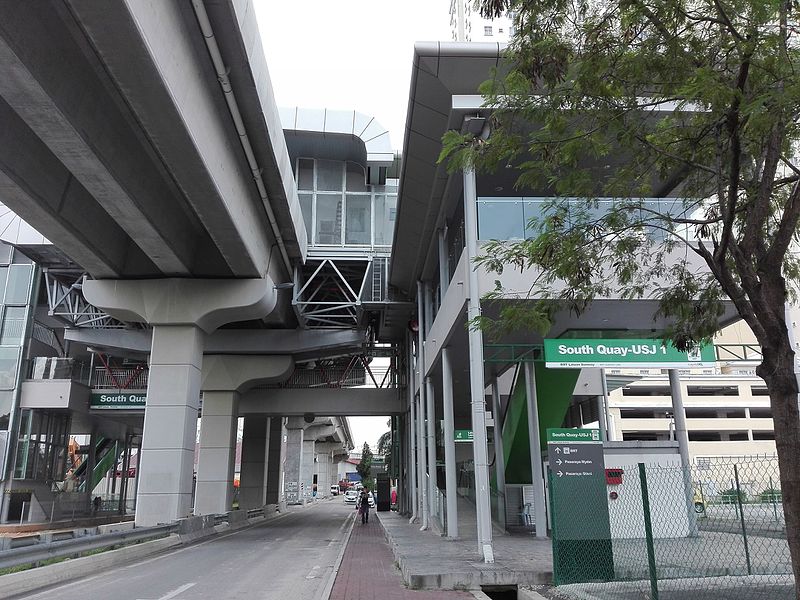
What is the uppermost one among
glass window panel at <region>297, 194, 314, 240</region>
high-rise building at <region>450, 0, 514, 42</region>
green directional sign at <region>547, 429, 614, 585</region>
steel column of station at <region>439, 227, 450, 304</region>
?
high-rise building at <region>450, 0, 514, 42</region>

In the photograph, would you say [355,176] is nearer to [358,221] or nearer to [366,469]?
[358,221]

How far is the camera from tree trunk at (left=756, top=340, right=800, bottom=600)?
16.2 ft

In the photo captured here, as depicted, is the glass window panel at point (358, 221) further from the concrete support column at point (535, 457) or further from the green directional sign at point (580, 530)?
the green directional sign at point (580, 530)

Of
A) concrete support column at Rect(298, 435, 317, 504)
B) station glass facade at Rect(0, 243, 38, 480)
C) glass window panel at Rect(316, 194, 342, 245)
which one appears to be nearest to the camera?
glass window panel at Rect(316, 194, 342, 245)

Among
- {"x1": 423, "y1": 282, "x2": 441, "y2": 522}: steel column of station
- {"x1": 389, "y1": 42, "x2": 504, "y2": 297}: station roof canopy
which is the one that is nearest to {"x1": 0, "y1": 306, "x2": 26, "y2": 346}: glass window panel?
{"x1": 423, "y1": 282, "x2": 441, "y2": 522}: steel column of station

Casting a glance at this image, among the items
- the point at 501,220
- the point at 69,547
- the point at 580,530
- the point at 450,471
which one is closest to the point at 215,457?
the point at 450,471

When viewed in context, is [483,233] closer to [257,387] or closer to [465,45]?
[465,45]

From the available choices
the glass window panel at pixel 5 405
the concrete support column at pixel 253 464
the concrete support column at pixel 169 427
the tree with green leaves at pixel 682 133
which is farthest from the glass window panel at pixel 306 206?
the tree with green leaves at pixel 682 133

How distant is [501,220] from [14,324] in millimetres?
27438

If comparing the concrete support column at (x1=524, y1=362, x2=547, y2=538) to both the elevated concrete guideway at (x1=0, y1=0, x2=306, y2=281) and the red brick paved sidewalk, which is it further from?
the elevated concrete guideway at (x1=0, y1=0, x2=306, y2=281)

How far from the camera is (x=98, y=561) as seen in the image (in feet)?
44.2

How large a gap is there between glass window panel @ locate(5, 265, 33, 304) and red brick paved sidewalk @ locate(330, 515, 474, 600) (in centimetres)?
2210

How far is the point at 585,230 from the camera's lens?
7293mm

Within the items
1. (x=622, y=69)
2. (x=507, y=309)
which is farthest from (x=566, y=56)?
(x=507, y=309)
